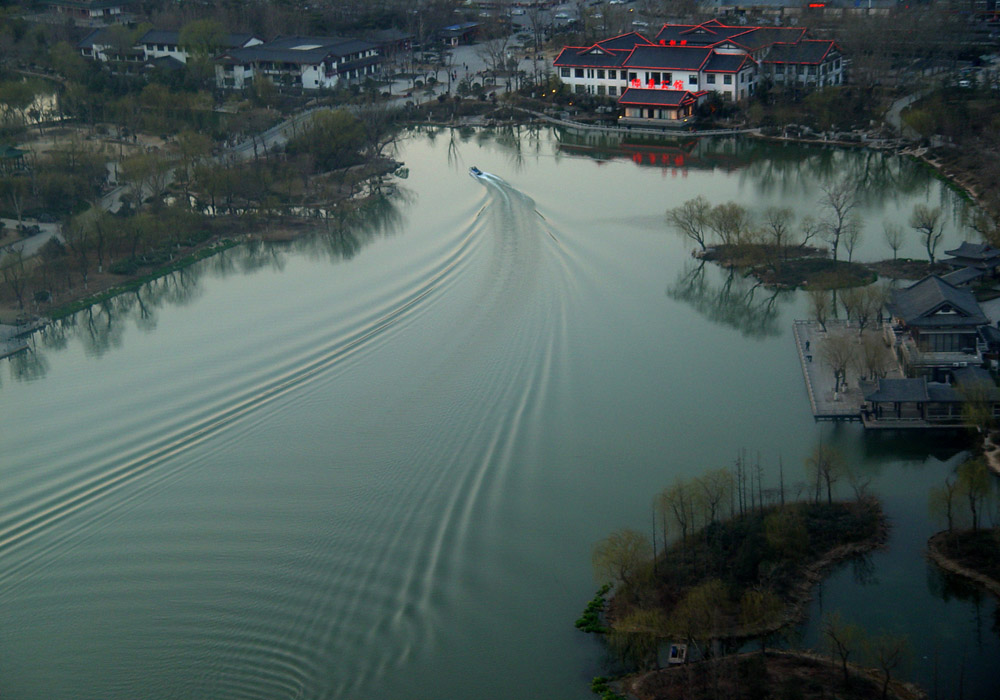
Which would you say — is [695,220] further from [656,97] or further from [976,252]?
[656,97]

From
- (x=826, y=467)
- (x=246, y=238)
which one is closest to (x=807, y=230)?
(x=826, y=467)

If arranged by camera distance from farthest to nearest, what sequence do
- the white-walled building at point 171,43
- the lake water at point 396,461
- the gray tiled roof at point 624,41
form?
1. the white-walled building at point 171,43
2. the gray tiled roof at point 624,41
3. the lake water at point 396,461

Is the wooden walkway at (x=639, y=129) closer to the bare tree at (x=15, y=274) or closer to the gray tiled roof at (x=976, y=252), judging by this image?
the gray tiled roof at (x=976, y=252)

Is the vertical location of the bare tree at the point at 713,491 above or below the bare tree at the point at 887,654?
above

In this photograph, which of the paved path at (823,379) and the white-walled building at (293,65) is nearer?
the paved path at (823,379)

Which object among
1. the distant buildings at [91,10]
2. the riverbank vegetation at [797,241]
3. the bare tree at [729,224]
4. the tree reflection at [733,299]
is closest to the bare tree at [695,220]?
the riverbank vegetation at [797,241]

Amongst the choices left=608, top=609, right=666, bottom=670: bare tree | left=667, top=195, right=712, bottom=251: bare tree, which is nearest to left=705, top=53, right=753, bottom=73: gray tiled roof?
left=667, top=195, right=712, bottom=251: bare tree

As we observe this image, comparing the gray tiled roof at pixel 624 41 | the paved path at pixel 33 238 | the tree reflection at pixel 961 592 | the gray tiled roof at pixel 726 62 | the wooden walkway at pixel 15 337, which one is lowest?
the tree reflection at pixel 961 592

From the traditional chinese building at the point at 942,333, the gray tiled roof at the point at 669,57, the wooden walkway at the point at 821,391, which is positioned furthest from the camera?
the gray tiled roof at the point at 669,57

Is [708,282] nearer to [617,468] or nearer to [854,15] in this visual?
[617,468]
